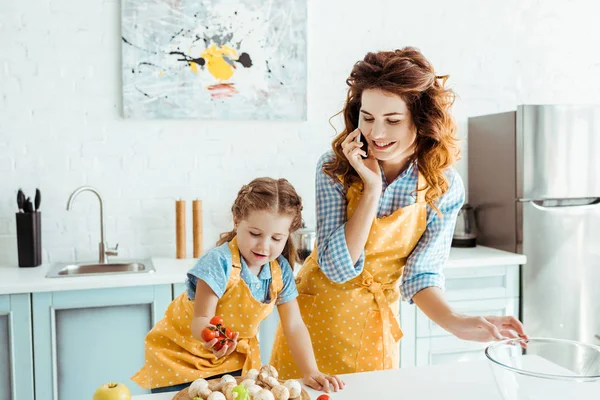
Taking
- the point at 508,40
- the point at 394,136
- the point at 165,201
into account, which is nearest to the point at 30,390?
the point at 165,201

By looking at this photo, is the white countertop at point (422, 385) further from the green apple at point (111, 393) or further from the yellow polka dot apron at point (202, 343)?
the yellow polka dot apron at point (202, 343)

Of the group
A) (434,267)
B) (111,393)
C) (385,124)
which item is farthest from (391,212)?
(111,393)

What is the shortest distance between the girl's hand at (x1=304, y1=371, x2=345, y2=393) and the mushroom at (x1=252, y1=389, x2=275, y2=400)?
8.3 inches

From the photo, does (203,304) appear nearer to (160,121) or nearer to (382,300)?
(382,300)

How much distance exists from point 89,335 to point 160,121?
112cm

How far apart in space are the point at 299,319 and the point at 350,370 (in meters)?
0.26

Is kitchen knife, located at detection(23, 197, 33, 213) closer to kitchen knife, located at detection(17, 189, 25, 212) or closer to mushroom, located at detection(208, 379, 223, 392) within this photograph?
kitchen knife, located at detection(17, 189, 25, 212)

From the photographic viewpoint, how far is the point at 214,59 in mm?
3176

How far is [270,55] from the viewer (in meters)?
3.26

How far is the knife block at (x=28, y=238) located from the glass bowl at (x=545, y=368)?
7.42 feet

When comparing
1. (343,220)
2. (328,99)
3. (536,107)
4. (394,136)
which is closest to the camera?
(394,136)

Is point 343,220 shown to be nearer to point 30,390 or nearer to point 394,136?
point 394,136

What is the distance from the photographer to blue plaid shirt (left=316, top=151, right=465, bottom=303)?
1.67m

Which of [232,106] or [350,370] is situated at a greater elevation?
[232,106]
